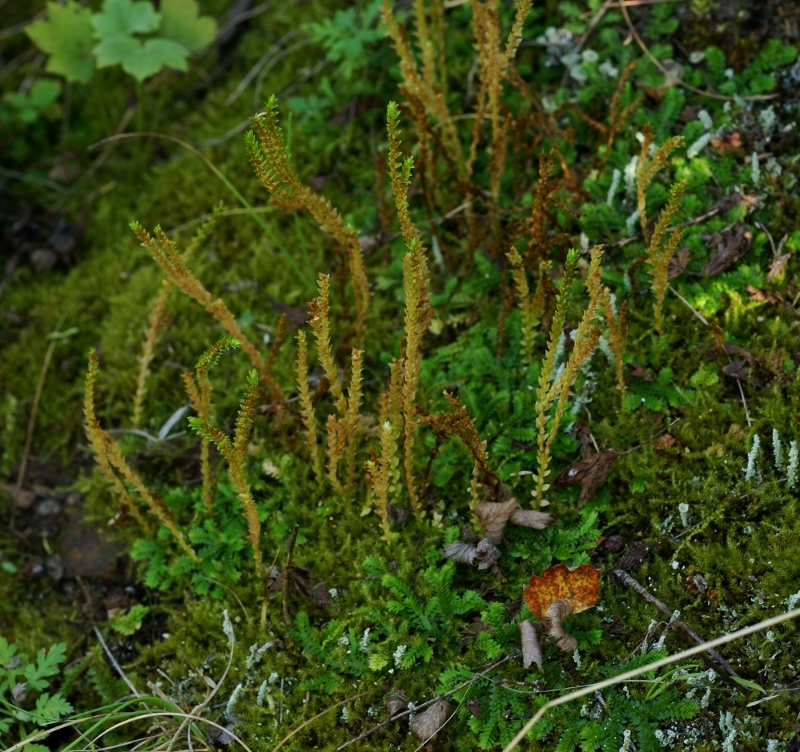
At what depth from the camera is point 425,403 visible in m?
3.25

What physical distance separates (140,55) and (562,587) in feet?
11.7

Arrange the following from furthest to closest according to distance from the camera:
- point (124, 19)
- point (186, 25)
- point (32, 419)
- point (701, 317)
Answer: point (186, 25), point (124, 19), point (32, 419), point (701, 317)

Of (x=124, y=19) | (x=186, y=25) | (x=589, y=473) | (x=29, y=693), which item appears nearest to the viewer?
(x=589, y=473)

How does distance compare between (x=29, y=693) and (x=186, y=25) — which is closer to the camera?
(x=29, y=693)

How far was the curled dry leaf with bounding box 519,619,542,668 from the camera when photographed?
246 cm

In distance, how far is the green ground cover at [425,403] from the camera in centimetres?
256

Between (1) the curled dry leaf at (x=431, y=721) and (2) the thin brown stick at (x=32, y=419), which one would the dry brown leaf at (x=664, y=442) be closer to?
(1) the curled dry leaf at (x=431, y=721)

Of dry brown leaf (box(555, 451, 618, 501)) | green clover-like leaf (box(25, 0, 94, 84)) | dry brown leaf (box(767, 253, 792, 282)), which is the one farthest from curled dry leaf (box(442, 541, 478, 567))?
green clover-like leaf (box(25, 0, 94, 84))

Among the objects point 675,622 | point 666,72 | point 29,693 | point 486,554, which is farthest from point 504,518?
point 666,72

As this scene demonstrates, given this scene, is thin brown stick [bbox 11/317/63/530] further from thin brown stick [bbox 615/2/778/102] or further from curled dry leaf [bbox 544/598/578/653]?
thin brown stick [bbox 615/2/778/102]

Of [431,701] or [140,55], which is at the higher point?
[140,55]

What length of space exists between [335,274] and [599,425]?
4.87ft

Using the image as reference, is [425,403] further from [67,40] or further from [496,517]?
[67,40]

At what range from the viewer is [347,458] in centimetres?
305
